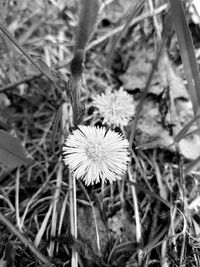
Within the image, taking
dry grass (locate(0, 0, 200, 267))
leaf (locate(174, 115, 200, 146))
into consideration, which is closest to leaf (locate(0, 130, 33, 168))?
dry grass (locate(0, 0, 200, 267))

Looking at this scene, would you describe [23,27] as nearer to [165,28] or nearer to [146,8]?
[146,8]

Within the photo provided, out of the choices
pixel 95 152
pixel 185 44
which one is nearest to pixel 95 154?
pixel 95 152

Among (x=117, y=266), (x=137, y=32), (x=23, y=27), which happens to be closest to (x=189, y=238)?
(x=117, y=266)

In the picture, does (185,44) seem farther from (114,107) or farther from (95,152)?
(95,152)

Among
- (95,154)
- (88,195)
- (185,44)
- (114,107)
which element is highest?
(185,44)

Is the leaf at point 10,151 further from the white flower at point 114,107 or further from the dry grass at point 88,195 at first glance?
the white flower at point 114,107

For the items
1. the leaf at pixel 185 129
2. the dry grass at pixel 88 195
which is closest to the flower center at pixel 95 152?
the dry grass at pixel 88 195

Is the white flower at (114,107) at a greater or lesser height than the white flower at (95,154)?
greater

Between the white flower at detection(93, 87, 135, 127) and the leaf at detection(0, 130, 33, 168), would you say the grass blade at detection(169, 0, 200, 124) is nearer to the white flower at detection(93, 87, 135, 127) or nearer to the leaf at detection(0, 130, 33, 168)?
the white flower at detection(93, 87, 135, 127)
